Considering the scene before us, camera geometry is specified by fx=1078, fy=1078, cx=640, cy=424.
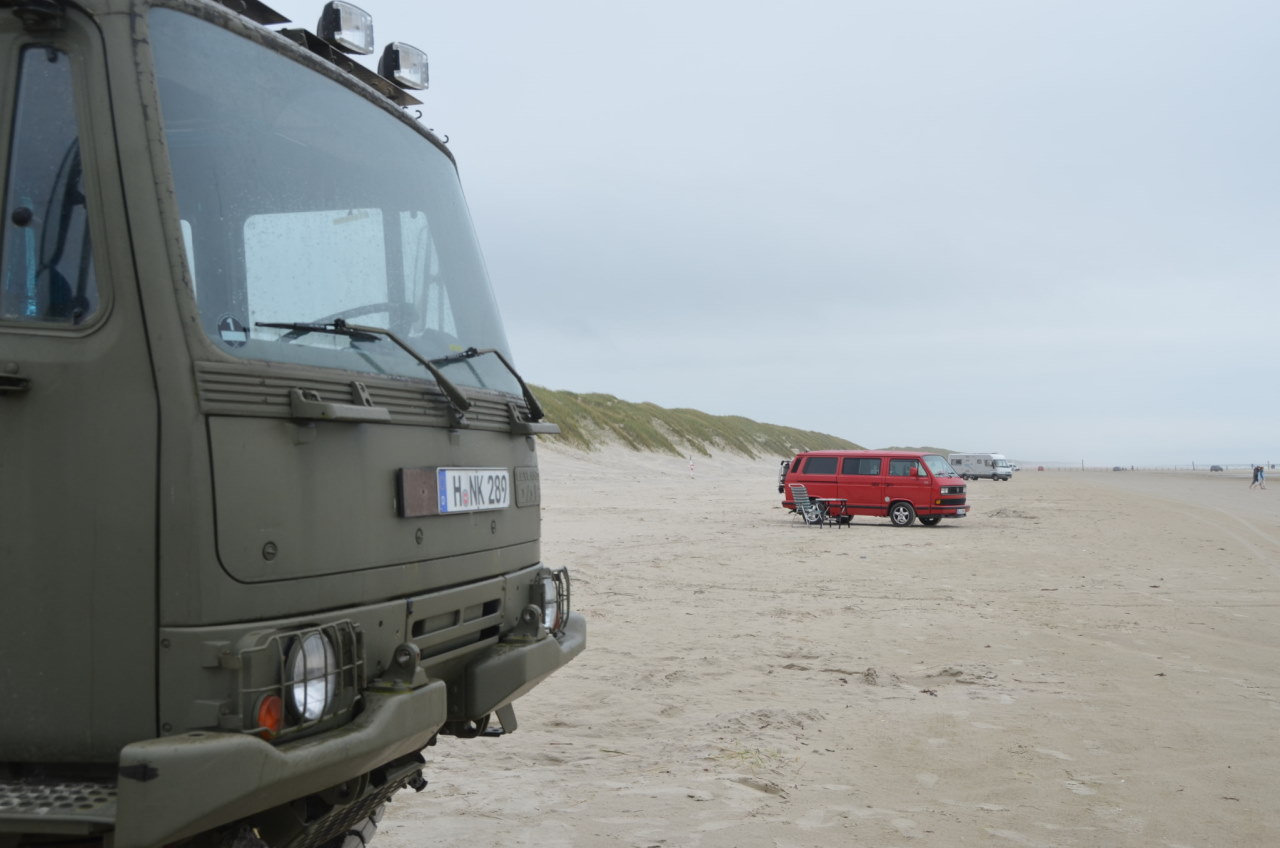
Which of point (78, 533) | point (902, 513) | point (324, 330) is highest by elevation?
point (324, 330)

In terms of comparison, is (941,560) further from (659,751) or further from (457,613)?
(457,613)

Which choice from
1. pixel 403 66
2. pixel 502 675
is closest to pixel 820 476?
pixel 403 66

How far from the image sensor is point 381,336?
11.7 feet

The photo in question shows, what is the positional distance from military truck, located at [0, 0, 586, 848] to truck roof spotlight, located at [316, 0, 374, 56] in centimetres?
46

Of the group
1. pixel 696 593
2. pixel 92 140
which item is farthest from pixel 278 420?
pixel 696 593

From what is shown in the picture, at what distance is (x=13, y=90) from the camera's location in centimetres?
289

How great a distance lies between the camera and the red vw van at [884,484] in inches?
1024

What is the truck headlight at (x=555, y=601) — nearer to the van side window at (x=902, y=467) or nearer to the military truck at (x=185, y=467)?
the military truck at (x=185, y=467)

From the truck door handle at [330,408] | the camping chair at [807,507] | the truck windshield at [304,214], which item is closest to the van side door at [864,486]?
the camping chair at [807,507]

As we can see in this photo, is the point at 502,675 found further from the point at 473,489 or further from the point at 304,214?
the point at 304,214

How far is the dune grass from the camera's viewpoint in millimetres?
51031

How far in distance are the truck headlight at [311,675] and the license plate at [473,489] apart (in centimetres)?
75

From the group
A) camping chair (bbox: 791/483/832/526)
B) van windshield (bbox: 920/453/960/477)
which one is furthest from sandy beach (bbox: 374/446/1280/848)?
van windshield (bbox: 920/453/960/477)

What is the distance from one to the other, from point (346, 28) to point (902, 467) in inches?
938
